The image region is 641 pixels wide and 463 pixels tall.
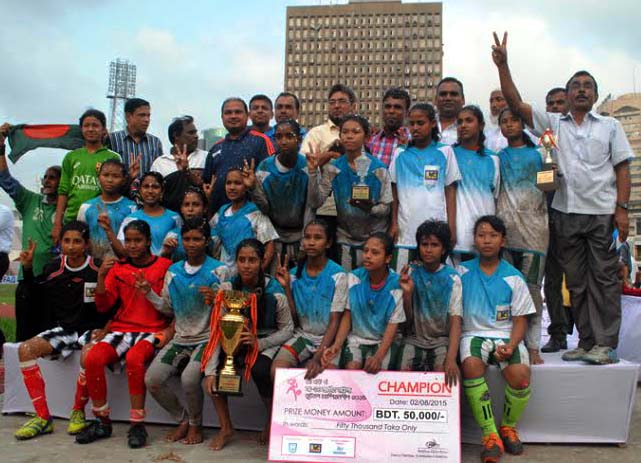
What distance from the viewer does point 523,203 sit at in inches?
195

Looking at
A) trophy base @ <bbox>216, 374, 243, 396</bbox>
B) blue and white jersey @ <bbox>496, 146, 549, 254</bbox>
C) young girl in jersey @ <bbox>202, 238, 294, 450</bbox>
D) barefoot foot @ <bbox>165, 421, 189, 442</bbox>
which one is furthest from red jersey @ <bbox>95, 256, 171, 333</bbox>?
blue and white jersey @ <bbox>496, 146, 549, 254</bbox>

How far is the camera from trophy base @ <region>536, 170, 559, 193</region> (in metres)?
4.66

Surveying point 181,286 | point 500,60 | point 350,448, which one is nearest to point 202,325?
point 181,286

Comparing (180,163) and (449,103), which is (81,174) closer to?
(180,163)

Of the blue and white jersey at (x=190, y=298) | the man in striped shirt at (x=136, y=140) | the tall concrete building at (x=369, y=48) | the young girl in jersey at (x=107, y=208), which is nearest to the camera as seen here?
the blue and white jersey at (x=190, y=298)

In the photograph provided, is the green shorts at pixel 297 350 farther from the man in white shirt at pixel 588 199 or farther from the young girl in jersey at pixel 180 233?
the man in white shirt at pixel 588 199

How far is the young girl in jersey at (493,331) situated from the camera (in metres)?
4.17

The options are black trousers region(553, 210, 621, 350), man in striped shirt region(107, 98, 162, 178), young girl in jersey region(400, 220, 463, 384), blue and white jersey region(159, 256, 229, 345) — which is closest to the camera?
young girl in jersey region(400, 220, 463, 384)

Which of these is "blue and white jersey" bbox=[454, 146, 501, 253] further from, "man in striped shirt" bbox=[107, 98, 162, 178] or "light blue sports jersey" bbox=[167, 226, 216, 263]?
"man in striped shirt" bbox=[107, 98, 162, 178]

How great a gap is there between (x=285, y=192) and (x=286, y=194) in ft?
0.07

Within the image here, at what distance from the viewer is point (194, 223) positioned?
482cm

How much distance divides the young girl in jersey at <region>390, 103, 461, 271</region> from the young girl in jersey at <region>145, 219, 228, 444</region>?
1495mm

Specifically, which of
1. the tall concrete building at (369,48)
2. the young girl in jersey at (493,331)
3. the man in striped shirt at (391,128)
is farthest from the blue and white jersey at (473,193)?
the tall concrete building at (369,48)

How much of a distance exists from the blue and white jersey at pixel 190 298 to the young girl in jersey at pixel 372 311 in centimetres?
105
